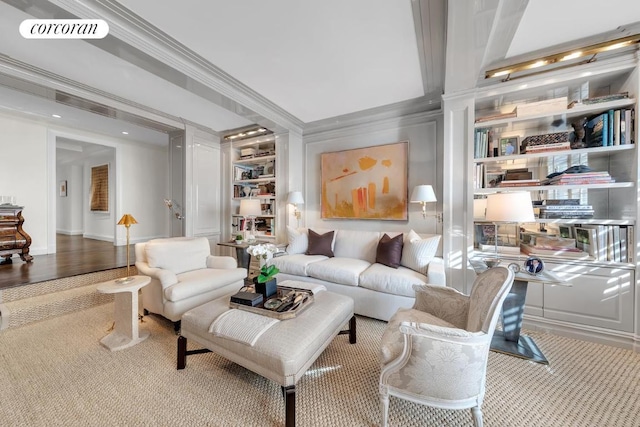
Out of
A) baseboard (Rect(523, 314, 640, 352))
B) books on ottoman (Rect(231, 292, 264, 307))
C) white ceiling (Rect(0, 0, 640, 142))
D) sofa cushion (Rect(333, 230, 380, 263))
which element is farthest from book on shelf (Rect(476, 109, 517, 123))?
books on ottoman (Rect(231, 292, 264, 307))

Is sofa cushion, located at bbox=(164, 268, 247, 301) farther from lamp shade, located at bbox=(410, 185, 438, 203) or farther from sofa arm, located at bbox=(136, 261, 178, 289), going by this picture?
lamp shade, located at bbox=(410, 185, 438, 203)

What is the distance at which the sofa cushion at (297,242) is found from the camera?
11.8ft

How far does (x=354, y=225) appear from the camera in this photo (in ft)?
12.6

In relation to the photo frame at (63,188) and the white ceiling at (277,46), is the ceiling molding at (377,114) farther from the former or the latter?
the photo frame at (63,188)

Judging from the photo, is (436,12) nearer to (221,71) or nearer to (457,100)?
(457,100)

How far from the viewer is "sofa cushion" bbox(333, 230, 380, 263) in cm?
325

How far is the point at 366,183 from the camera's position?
367 cm

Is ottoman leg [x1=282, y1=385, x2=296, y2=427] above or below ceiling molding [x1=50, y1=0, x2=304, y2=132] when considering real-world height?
below

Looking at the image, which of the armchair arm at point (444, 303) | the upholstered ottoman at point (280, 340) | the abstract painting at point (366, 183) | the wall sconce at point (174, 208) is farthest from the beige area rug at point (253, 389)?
the wall sconce at point (174, 208)

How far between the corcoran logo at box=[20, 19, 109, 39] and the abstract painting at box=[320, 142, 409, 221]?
2.83 metres

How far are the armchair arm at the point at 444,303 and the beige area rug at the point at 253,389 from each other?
0.49 metres

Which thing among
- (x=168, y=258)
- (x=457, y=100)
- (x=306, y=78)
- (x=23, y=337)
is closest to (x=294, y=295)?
(x=168, y=258)

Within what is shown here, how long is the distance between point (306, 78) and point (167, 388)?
116 inches

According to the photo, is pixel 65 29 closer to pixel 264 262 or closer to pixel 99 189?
pixel 264 262
